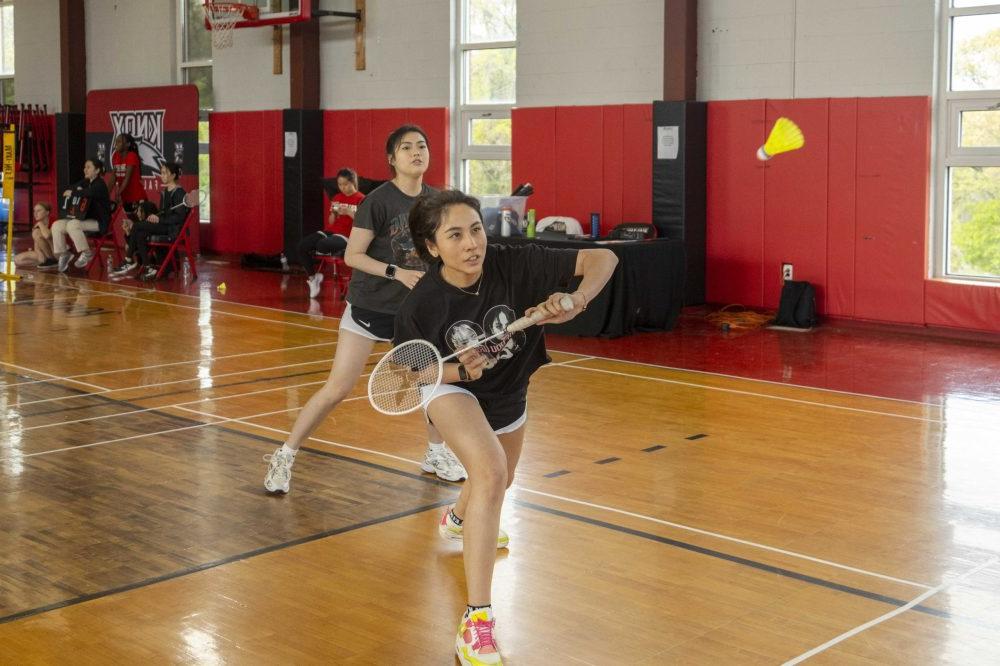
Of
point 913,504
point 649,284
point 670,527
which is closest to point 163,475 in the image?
point 670,527

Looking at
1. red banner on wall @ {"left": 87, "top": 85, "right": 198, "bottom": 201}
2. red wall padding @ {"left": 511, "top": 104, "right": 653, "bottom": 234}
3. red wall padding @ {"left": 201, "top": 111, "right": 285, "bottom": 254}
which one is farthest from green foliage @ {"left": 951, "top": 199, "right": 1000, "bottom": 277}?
red banner on wall @ {"left": 87, "top": 85, "right": 198, "bottom": 201}

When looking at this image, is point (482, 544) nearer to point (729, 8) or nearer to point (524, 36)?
point (729, 8)

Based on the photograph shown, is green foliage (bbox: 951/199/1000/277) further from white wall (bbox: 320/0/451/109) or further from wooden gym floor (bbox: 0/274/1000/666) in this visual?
white wall (bbox: 320/0/451/109)

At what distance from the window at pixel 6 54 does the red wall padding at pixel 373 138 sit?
9686mm

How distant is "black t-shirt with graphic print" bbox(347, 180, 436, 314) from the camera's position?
5652 millimetres

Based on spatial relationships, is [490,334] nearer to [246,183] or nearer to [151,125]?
[246,183]

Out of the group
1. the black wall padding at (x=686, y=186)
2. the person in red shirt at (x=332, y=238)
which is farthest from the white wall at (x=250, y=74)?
the black wall padding at (x=686, y=186)

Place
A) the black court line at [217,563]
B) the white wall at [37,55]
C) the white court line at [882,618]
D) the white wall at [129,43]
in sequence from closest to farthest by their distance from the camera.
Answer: the white court line at [882,618] → the black court line at [217,563] → the white wall at [129,43] → the white wall at [37,55]

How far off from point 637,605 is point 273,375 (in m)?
5.34

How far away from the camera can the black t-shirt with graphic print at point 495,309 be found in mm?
4086

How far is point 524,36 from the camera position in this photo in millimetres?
14133

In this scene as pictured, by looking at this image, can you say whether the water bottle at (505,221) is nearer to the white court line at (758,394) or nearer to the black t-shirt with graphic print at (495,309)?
the white court line at (758,394)

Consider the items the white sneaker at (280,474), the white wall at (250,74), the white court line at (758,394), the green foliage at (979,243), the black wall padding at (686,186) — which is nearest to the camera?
the white sneaker at (280,474)

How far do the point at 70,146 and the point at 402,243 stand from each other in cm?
1720
